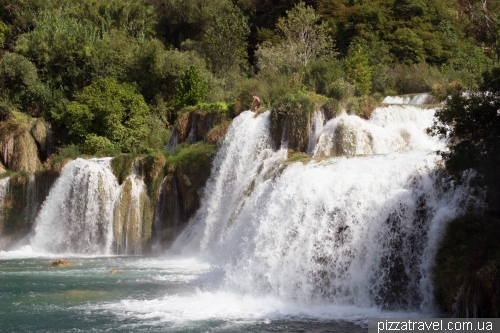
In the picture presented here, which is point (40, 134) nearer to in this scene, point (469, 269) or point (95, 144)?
point (95, 144)

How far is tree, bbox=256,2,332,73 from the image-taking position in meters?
35.3

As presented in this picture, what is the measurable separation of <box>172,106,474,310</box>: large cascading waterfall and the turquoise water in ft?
1.95

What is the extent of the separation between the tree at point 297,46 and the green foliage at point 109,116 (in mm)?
8356

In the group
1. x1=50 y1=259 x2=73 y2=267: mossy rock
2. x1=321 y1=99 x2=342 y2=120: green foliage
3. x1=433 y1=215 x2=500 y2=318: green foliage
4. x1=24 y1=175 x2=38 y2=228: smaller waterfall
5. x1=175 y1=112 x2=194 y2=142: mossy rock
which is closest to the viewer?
x1=433 y1=215 x2=500 y2=318: green foliage

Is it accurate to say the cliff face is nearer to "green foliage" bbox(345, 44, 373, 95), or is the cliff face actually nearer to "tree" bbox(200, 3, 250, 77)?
"tree" bbox(200, 3, 250, 77)

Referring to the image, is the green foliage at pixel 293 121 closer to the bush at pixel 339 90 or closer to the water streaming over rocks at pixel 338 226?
the water streaming over rocks at pixel 338 226

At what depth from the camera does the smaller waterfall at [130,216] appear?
25.0 metres

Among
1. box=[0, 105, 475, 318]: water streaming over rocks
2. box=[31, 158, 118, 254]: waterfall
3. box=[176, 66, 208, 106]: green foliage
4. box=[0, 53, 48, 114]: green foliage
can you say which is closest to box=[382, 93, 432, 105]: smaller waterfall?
box=[0, 105, 475, 318]: water streaming over rocks

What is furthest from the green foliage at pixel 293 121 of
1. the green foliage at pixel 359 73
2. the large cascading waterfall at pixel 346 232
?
the green foliage at pixel 359 73

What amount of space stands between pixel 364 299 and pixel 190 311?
398cm

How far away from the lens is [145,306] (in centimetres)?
1432

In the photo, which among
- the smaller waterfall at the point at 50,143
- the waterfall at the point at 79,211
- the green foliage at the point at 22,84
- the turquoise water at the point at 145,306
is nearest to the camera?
the turquoise water at the point at 145,306

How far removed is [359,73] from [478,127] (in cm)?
2062

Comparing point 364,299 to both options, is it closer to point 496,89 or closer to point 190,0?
point 496,89
